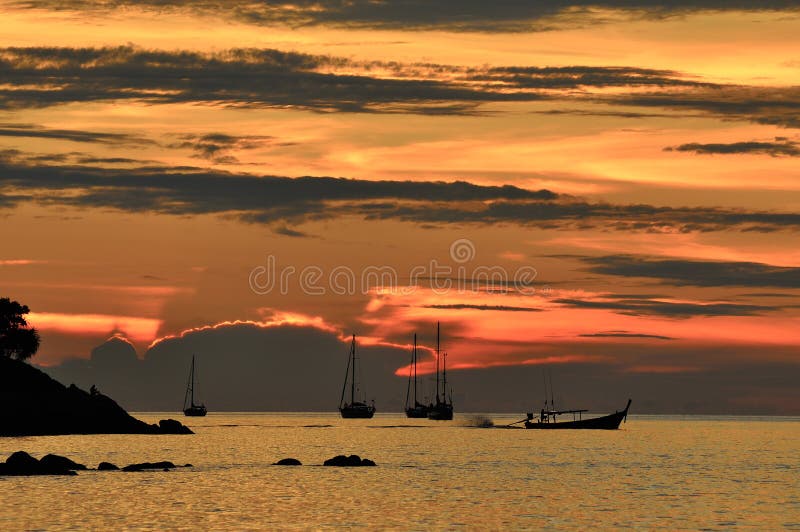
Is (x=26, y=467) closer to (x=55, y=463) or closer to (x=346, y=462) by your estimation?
(x=55, y=463)

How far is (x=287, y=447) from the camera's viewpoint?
648ft

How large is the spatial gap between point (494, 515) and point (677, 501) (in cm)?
2028

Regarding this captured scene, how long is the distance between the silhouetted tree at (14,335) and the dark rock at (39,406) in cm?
464

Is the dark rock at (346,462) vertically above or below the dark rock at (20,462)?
above

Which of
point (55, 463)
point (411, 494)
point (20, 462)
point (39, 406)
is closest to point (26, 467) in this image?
point (20, 462)

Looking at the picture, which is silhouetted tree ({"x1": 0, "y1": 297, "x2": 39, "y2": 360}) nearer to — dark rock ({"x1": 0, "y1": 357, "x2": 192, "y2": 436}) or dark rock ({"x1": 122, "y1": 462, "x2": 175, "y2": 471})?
dark rock ({"x1": 0, "y1": 357, "x2": 192, "y2": 436})

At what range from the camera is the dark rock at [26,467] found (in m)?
103

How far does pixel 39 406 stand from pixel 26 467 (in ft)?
266

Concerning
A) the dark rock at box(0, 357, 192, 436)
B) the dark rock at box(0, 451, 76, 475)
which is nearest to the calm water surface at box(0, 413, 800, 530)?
the dark rock at box(0, 451, 76, 475)

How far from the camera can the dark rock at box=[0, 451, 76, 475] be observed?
103 metres

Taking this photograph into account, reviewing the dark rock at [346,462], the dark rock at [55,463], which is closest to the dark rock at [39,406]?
the dark rock at [346,462]

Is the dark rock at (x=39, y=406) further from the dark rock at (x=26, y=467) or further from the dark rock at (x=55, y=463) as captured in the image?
the dark rock at (x=26, y=467)

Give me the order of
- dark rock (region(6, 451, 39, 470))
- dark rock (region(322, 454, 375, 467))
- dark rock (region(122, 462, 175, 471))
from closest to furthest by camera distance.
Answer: dark rock (region(6, 451, 39, 470)) → dark rock (region(122, 462, 175, 471)) → dark rock (region(322, 454, 375, 467))

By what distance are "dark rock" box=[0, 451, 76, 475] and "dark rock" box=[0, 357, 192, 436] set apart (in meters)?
72.8
